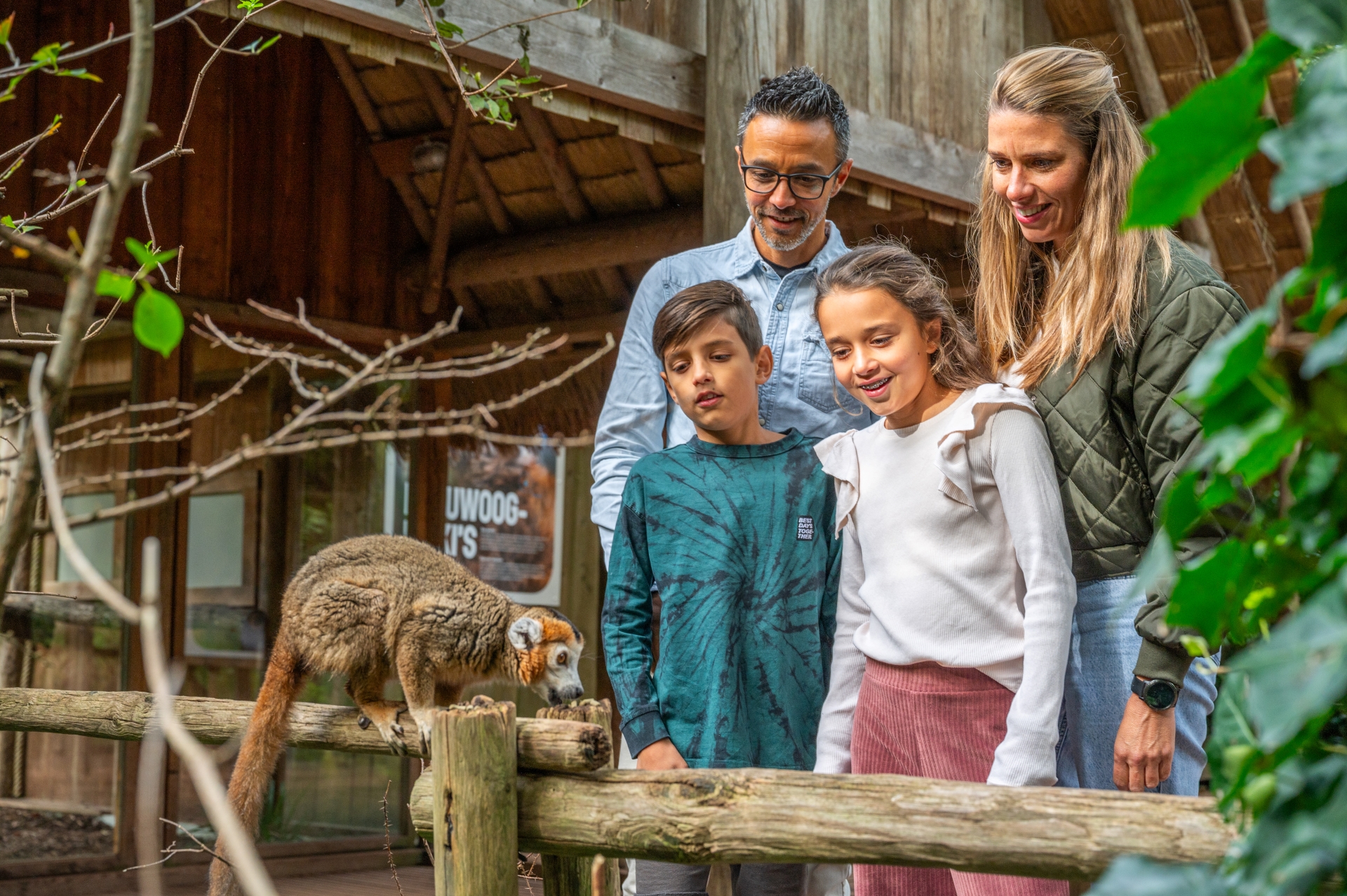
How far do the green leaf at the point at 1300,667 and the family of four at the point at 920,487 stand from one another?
3.69ft

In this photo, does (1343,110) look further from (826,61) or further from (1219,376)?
(826,61)

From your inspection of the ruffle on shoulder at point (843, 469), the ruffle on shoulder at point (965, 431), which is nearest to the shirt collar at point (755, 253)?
the ruffle on shoulder at point (843, 469)

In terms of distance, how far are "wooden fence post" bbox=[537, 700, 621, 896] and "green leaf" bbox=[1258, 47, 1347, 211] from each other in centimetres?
180

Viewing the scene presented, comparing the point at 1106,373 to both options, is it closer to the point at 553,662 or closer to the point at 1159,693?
the point at 1159,693

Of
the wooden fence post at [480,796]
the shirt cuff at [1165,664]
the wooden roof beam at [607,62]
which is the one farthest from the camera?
the wooden roof beam at [607,62]

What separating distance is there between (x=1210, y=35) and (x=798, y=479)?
197 inches

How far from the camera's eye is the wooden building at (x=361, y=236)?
5.36 metres

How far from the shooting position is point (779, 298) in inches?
113

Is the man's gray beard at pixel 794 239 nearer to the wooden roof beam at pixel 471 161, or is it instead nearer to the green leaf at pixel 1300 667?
the green leaf at pixel 1300 667

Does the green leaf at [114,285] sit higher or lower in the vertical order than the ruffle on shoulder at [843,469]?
higher

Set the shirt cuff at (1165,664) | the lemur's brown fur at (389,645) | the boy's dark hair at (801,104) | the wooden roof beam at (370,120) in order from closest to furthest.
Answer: the shirt cuff at (1165,664)
the boy's dark hair at (801,104)
the lemur's brown fur at (389,645)
the wooden roof beam at (370,120)

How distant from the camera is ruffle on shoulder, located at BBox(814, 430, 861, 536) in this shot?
7.91 feet

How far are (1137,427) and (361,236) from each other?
503cm

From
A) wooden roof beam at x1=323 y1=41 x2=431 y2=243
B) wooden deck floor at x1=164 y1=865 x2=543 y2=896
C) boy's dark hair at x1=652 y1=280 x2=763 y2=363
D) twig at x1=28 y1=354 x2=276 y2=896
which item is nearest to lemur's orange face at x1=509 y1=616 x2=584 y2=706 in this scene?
boy's dark hair at x1=652 y1=280 x2=763 y2=363
